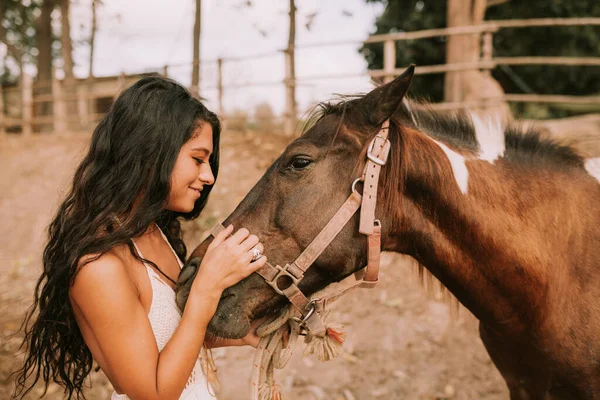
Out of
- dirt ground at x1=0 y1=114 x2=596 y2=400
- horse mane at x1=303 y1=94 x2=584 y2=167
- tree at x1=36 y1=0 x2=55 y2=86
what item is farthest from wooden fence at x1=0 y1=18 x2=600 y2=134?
horse mane at x1=303 y1=94 x2=584 y2=167

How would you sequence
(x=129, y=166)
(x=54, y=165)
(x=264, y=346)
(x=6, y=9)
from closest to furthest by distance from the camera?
(x=129, y=166), (x=264, y=346), (x=54, y=165), (x=6, y=9)

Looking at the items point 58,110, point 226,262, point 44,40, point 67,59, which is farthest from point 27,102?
point 226,262

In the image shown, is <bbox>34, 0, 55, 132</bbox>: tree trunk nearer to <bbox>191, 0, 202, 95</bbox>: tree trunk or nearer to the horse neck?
<bbox>191, 0, 202, 95</bbox>: tree trunk

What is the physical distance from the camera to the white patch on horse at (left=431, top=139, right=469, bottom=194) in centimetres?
204

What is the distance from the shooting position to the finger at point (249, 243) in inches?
72.2

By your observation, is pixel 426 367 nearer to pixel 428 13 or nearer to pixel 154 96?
pixel 154 96

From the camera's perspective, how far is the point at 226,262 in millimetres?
1756

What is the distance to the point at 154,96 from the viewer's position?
1.89m

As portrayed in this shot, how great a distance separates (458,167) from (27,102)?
50.6ft

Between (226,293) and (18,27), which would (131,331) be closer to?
(226,293)

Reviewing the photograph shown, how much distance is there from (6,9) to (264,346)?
2117 centimetres

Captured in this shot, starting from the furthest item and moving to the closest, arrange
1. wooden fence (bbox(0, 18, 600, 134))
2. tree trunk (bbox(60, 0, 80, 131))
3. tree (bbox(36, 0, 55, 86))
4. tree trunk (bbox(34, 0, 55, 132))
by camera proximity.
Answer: tree (bbox(36, 0, 55, 86))
tree trunk (bbox(34, 0, 55, 132))
tree trunk (bbox(60, 0, 80, 131))
wooden fence (bbox(0, 18, 600, 134))

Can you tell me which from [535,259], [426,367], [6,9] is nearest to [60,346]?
[535,259]

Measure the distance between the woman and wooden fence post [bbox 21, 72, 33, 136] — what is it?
47.0 ft
